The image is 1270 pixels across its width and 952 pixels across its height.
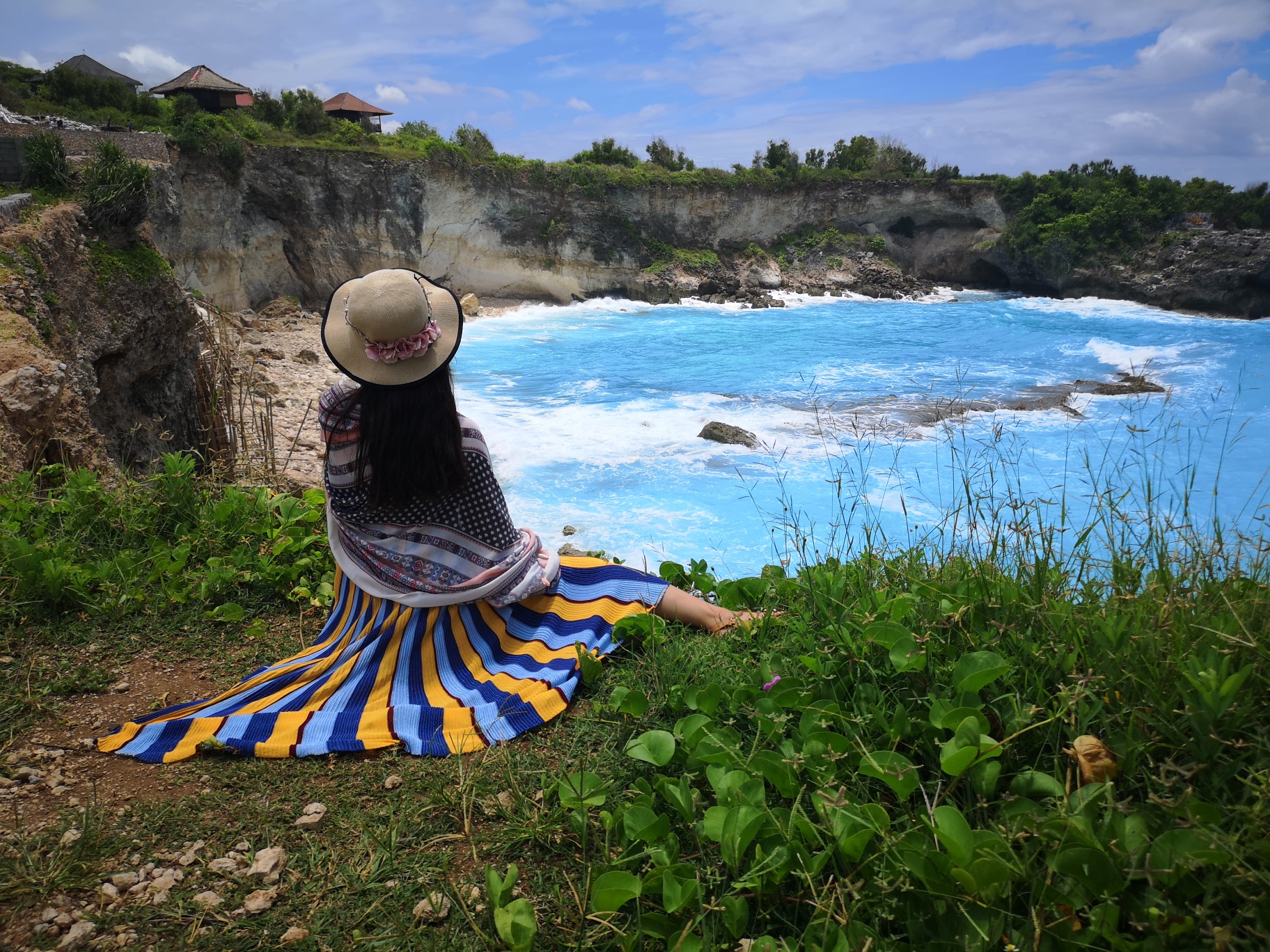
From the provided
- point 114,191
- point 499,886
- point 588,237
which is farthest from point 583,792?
point 588,237

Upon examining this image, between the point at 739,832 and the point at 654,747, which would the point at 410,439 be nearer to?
the point at 654,747

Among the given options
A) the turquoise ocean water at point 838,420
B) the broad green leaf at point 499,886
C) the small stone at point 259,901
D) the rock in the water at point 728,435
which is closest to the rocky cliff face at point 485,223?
the turquoise ocean water at point 838,420

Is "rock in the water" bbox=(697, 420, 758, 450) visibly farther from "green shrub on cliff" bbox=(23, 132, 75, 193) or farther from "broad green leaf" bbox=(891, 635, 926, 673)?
"broad green leaf" bbox=(891, 635, 926, 673)

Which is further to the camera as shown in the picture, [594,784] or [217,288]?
[217,288]

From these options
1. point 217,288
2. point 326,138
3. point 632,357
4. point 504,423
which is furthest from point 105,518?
point 326,138

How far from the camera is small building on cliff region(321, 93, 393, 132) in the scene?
→ 31641 mm

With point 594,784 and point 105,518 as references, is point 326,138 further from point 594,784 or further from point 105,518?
point 594,784

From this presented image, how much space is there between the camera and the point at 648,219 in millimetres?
33062

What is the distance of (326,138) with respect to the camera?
25.9 metres

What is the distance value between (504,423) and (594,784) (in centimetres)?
1322

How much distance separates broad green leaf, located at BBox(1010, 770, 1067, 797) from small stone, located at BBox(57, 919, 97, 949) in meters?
1.89

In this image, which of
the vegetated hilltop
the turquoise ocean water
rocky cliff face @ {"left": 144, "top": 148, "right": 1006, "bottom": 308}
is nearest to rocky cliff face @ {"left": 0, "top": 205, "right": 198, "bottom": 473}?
the turquoise ocean water

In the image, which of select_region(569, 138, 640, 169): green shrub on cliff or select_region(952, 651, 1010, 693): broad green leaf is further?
select_region(569, 138, 640, 169): green shrub on cliff

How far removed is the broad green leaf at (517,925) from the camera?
1440 millimetres
